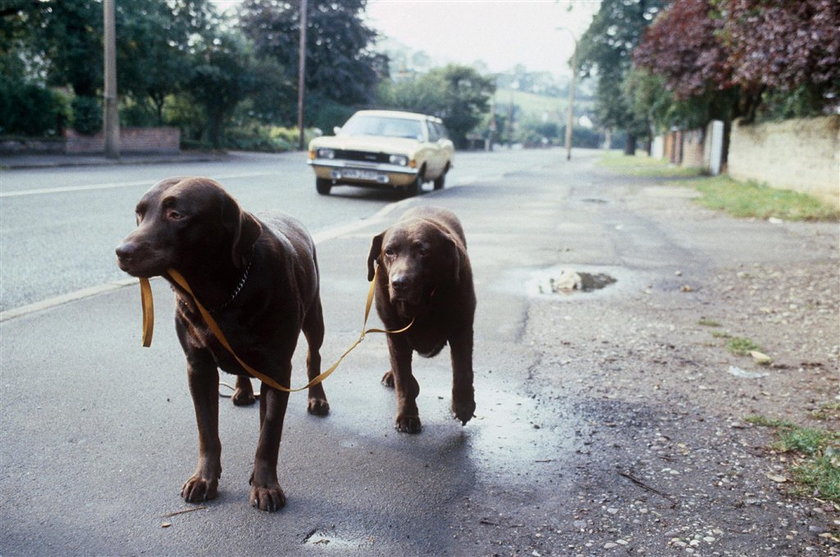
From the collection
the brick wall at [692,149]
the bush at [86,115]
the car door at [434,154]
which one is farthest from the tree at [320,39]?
the car door at [434,154]

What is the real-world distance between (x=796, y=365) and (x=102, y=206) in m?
10.9

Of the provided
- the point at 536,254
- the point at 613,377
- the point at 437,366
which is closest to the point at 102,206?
the point at 536,254

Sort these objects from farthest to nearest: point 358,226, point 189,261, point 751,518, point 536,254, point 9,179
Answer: point 9,179 → point 358,226 → point 536,254 → point 751,518 → point 189,261

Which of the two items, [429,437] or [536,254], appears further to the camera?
[536,254]

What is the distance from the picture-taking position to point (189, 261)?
9.64ft

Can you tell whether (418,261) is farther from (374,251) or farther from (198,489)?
(198,489)

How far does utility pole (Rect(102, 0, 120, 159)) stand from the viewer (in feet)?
73.2

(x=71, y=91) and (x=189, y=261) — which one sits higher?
(x=71, y=91)

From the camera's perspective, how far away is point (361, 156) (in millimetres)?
16859

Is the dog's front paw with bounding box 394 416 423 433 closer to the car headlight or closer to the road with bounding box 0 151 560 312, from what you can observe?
the road with bounding box 0 151 560 312

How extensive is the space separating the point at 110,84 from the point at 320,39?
32.7 m

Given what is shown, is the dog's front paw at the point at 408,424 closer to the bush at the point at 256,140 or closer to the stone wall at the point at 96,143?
the stone wall at the point at 96,143

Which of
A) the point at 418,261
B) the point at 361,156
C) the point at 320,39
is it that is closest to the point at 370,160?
the point at 361,156

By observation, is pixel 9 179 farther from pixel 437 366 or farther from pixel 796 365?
pixel 796 365
